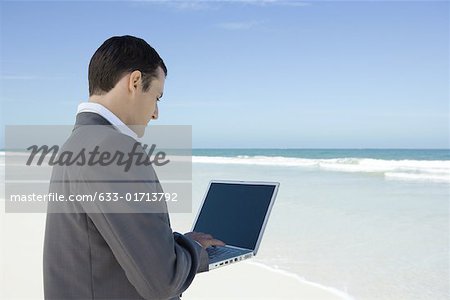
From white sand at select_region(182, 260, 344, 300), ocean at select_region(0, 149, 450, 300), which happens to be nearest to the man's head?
white sand at select_region(182, 260, 344, 300)

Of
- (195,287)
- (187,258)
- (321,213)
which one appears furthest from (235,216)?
(321,213)

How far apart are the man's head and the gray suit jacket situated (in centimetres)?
6

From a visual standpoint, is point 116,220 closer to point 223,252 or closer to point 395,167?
point 223,252

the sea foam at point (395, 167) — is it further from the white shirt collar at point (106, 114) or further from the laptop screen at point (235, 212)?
the white shirt collar at point (106, 114)

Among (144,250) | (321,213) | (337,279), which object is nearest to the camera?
(144,250)

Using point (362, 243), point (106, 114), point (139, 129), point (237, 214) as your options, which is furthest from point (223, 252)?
point (362, 243)

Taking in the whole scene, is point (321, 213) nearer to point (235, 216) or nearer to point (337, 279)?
point (337, 279)

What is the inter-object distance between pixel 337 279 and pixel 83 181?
3.50 metres

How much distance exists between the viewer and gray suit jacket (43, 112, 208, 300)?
1.10 meters

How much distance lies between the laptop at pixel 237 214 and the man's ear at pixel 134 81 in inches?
25.7

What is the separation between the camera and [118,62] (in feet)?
3.99

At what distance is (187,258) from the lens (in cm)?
120

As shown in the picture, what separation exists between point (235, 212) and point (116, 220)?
90 centimetres

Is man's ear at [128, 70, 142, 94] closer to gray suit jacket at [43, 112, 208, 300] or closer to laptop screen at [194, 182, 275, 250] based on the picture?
gray suit jacket at [43, 112, 208, 300]
